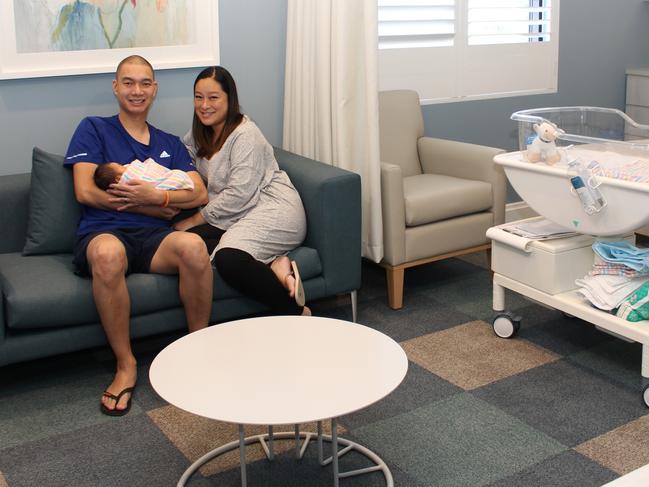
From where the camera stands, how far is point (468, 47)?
14.7ft

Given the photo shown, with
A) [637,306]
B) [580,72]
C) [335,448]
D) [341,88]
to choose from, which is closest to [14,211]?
[341,88]

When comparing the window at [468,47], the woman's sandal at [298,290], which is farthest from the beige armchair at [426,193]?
the woman's sandal at [298,290]

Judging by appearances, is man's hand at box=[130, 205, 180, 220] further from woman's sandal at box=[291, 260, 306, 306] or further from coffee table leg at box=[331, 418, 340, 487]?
coffee table leg at box=[331, 418, 340, 487]

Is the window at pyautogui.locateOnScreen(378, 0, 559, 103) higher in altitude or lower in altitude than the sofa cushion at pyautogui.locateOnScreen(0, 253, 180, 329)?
higher

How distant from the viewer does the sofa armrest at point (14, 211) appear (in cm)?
323

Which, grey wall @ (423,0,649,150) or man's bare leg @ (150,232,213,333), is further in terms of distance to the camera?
grey wall @ (423,0,649,150)

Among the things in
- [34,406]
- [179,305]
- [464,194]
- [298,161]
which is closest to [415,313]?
[464,194]

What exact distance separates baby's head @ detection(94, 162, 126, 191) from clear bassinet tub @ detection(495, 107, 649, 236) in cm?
145

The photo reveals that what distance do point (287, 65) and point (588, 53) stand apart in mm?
2062

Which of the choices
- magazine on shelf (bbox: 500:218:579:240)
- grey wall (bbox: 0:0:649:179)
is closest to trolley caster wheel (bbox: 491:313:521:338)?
magazine on shelf (bbox: 500:218:579:240)

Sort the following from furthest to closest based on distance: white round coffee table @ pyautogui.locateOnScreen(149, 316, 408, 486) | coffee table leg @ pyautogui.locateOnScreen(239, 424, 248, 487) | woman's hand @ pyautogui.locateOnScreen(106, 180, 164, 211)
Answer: woman's hand @ pyautogui.locateOnScreen(106, 180, 164, 211) → coffee table leg @ pyautogui.locateOnScreen(239, 424, 248, 487) → white round coffee table @ pyautogui.locateOnScreen(149, 316, 408, 486)

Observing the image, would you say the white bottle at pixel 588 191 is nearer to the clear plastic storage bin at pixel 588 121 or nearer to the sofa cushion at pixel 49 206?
the clear plastic storage bin at pixel 588 121

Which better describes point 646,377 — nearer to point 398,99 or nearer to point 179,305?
point 179,305

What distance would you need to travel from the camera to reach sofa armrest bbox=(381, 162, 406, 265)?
11.7 feet
